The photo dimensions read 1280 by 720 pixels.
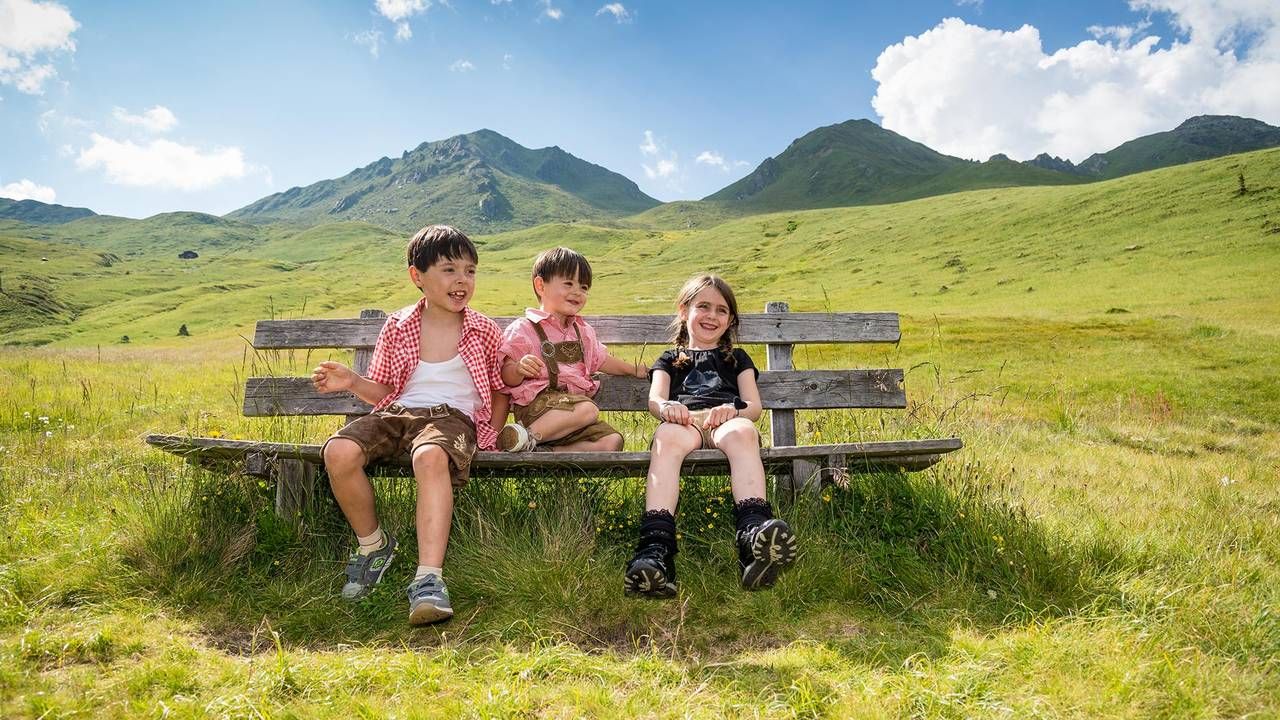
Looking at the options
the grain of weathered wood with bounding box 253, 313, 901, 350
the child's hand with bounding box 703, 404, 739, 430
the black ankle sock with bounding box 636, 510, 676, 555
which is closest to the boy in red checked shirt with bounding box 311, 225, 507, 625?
the grain of weathered wood with bounding box 253, 313, 901, 350

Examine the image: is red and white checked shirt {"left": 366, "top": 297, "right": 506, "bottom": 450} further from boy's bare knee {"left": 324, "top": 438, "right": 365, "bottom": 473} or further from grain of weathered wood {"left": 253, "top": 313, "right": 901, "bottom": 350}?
grain of weathered wood {"left": 253, "top": 313, "right": 901, "bottom": 350}

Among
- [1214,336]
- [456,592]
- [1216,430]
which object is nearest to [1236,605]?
[456,592]

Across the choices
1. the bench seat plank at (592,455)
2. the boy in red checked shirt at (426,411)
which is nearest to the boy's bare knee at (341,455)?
the boy in red checked shirt at (426,411)

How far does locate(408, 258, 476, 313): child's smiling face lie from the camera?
4.05 meters

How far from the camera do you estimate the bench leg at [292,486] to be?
12.7 feet

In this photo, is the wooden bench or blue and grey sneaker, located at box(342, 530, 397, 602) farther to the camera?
the wooden bench

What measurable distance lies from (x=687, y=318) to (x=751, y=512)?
1637 millimetres

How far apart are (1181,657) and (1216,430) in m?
10.6

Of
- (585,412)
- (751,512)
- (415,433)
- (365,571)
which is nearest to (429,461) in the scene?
(415,433)

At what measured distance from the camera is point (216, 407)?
10.1m

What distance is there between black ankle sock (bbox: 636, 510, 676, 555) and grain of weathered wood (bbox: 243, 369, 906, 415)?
4.96 ft

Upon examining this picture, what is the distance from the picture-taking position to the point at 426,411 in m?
3.92

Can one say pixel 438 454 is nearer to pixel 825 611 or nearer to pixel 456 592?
pixel 456 592

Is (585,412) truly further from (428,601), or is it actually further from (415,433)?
(428,601)
